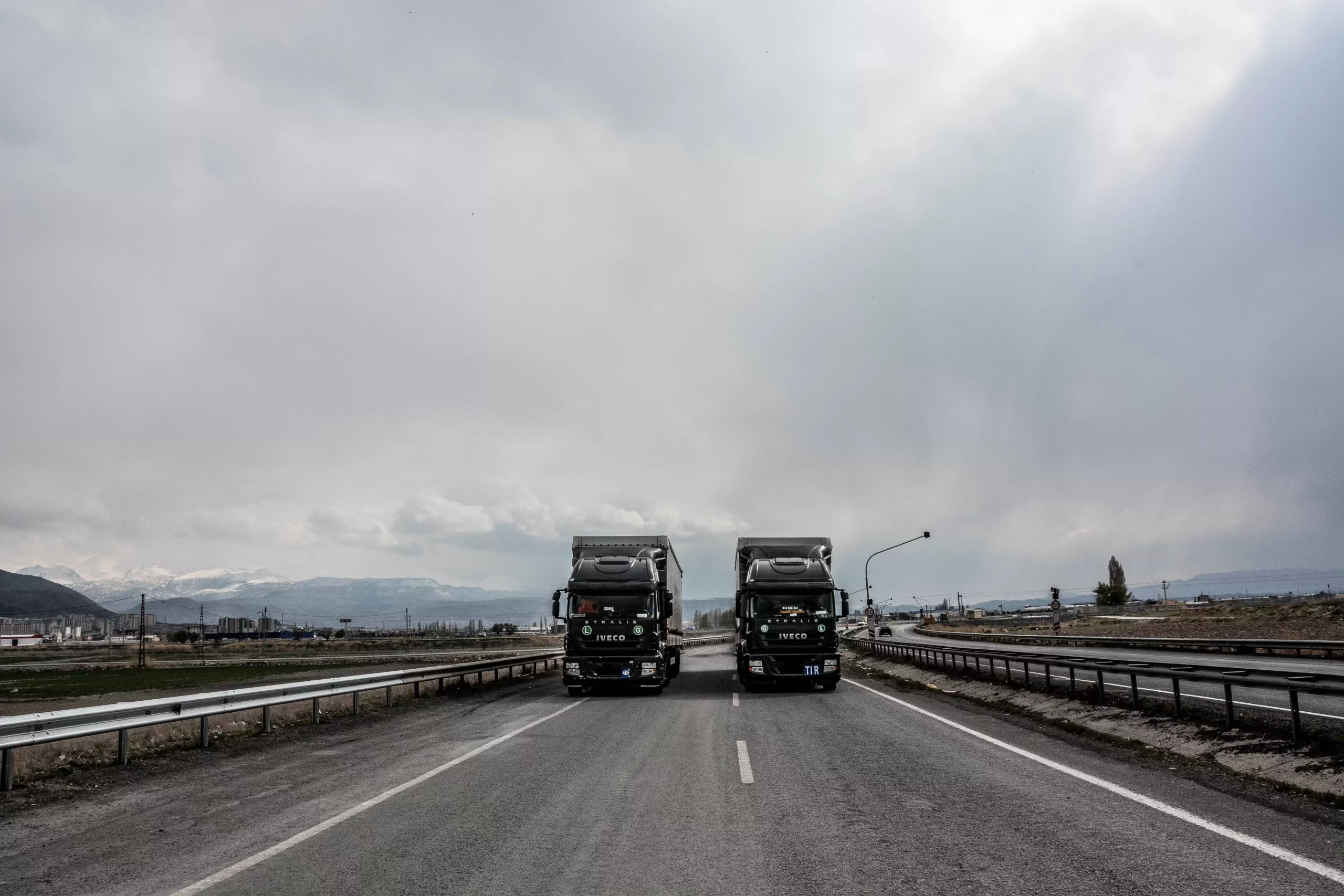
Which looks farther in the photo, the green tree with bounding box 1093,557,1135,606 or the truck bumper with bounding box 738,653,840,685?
the green tree with bounding box 1093,557,1135,606

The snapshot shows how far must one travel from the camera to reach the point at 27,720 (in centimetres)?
922

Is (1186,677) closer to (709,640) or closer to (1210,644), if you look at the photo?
(1210,644)

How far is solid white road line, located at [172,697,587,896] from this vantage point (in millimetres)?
5605

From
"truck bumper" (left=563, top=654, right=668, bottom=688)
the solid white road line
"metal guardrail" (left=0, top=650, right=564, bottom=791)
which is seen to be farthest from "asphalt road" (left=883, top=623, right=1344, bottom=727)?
"metal guardrail" (left=0, top=650, right=564, bottom=791)

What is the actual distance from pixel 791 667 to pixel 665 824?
1557 cm

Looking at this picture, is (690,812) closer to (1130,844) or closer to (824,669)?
(1130,844)

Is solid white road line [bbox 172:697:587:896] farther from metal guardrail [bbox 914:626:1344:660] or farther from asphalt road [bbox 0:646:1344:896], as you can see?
metal guardrail [bbox 914:626:1344:660]

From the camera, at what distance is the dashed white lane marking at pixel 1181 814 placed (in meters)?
5.60

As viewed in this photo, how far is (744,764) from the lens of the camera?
10250mm

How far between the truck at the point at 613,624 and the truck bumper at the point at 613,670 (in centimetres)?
1

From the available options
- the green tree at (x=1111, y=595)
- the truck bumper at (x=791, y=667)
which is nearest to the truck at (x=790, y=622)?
the truck bumper at (x=791, y=667)

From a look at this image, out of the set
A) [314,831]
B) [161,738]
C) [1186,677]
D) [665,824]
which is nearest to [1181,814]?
[665,824]

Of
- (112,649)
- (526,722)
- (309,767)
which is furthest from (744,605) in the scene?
(112,649)

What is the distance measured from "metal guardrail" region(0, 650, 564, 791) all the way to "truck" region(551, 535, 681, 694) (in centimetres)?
434
